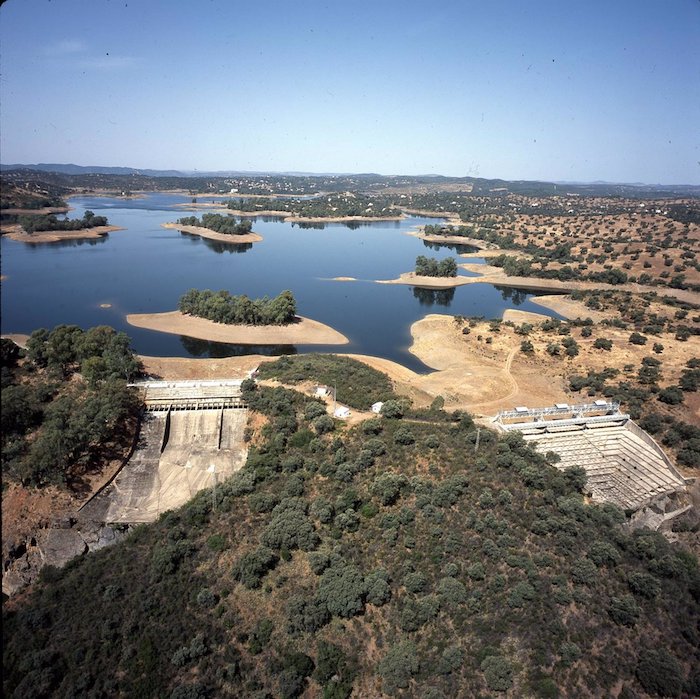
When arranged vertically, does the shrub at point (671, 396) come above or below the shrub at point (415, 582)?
above

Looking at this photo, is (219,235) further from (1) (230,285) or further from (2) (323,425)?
(2) (323,425)

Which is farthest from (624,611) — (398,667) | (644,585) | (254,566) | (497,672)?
(254,566)

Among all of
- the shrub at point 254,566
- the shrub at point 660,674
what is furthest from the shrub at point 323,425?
the shrub at point 660,674

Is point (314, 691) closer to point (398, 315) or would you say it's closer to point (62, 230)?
point (398, 315)

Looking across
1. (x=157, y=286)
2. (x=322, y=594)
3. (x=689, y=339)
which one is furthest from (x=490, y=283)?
(x=322, y=594)

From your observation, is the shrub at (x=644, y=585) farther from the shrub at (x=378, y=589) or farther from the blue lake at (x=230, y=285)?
the blue lake at (x=230, y=285)

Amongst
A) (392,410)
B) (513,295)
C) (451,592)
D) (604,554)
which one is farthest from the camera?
(513,295)
